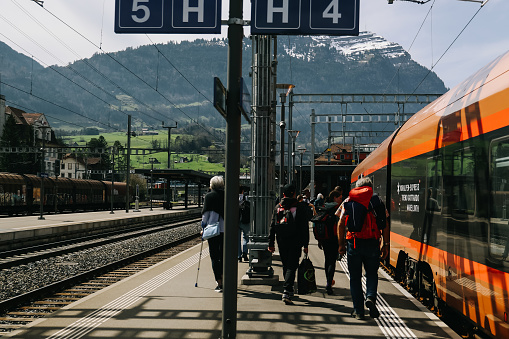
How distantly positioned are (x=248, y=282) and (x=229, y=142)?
15.7 feet

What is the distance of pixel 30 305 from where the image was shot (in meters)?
8.69

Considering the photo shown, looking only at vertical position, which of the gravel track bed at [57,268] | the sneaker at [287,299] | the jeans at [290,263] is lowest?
the gravel track bed at [57,268]

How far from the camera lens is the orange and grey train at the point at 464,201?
4.95 meters

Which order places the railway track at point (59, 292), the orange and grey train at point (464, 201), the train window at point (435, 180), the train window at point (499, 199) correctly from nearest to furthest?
the train window at point (499, 199) < the orange and grey train at point (464, 201) < the train window at point (435, 180) < the railway track at point (59, 292)

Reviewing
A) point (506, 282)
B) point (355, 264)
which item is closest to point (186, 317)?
point (355, 264)

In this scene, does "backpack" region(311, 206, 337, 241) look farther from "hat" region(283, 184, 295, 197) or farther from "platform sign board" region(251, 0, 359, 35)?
"platform sign board" region(251, 0, 359, 35)

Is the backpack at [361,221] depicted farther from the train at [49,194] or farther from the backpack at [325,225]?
the train at [49,194]

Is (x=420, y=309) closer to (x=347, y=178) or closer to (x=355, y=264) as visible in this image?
(x=355, y=264)

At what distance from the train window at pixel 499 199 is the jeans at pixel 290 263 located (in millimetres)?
3150

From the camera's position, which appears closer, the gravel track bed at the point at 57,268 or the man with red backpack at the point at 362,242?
the man with red backpack at the point at 362,242

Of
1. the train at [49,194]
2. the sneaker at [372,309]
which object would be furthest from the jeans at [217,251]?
the train at [49,194]

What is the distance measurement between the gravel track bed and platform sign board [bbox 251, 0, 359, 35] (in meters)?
6.98

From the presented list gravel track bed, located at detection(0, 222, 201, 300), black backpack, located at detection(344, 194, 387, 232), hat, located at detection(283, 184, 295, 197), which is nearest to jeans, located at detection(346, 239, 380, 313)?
black backpack, located at detection(344, 194, 387, 232)

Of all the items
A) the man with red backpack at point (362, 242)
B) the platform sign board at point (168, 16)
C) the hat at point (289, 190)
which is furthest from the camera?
the hat at point (289, 190)
